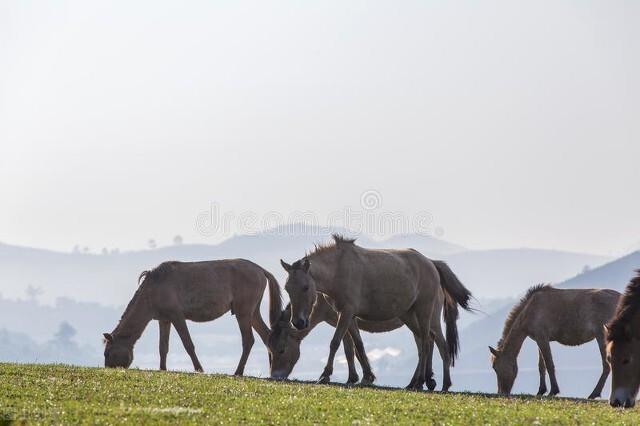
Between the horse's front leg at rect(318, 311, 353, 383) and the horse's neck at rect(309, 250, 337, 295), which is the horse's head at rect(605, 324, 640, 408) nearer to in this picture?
the horse's front leg at rect(318, 311, 353, 383)

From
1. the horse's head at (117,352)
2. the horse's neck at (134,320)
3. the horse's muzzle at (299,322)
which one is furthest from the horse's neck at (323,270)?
→ the horse's head at (117,352)

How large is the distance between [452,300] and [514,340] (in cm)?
232

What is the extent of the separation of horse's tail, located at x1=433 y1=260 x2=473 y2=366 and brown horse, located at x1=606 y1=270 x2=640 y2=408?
10666 mm

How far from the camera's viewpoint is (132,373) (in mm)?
29125

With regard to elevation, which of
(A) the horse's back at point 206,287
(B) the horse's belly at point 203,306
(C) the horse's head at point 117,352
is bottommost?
(C) the horse's head at point 117,352

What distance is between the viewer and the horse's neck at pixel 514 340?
36719 millimetres

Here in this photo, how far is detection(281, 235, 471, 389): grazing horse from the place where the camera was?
99.9ft

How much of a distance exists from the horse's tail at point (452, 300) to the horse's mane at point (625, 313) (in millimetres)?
10592

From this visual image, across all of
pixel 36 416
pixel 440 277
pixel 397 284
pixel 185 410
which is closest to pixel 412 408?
pixel 185 410

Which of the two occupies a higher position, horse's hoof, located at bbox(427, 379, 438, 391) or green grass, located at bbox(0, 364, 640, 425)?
green grass, located at bbox(0, 364, 640, 425)

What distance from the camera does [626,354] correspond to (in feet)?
79.5

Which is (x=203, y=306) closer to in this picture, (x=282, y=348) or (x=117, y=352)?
(x=117, y=352)

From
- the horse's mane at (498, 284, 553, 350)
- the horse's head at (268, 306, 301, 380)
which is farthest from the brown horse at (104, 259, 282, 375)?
the horse's mane at (498, 284, 553, 350)

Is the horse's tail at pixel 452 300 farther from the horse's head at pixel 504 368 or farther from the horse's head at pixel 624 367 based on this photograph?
the horse's head at pixel 624 367
